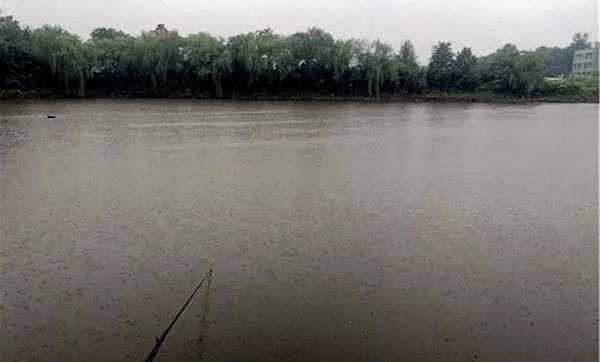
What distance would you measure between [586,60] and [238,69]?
2755 inches

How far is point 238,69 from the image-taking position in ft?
142

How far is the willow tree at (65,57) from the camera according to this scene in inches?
1551

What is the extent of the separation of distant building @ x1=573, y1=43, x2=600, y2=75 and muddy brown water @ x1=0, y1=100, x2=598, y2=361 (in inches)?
3171

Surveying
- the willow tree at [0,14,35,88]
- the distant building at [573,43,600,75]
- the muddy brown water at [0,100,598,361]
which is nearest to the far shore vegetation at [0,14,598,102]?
the willow tree at [0,14,35,88]

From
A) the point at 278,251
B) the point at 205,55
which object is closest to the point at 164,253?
the point at 278,251

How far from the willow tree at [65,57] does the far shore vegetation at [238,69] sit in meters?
0.07

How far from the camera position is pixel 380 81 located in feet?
145

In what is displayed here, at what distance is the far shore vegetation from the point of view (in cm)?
4034

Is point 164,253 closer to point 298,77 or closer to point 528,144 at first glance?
point 528,144

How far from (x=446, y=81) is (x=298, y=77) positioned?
1349 cm

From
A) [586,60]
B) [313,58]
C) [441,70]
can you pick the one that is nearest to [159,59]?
[313,58]

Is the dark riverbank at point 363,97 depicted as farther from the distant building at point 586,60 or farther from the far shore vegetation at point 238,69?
the distant building at point 586,60

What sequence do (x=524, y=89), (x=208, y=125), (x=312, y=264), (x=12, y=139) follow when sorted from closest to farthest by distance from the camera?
(x=312, y=264), (x=12, y=139), (x=208, y=125), (x=524, y=89)

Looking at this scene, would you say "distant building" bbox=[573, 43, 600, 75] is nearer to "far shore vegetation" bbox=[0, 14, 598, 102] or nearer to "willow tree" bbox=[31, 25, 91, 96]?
"far shore vegetation" bbox=[0, 14, 598, 102]
